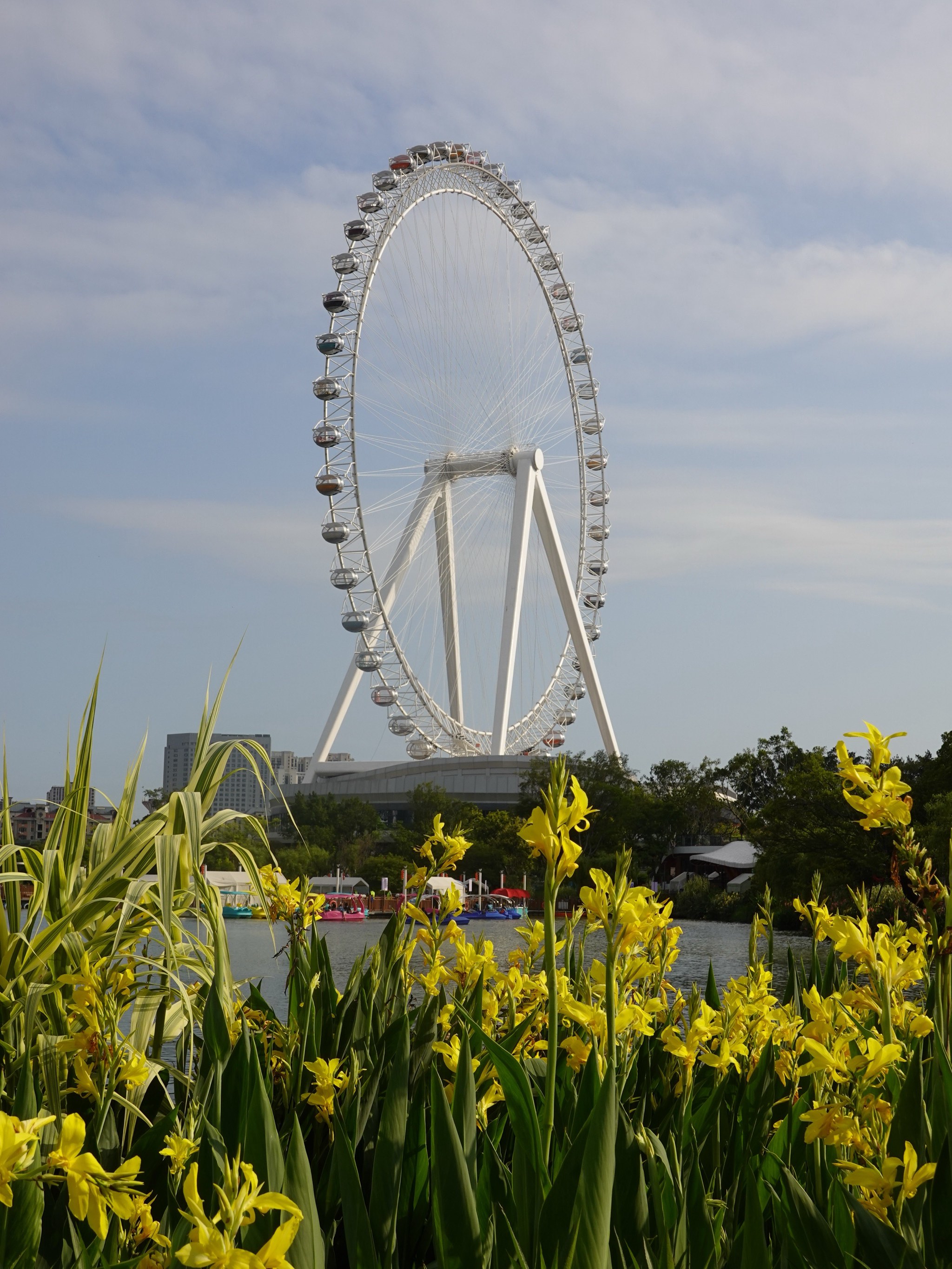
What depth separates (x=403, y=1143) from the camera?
7.31 feet

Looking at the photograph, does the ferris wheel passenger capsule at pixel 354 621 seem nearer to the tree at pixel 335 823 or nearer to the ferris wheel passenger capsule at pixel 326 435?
the ferris wheel passenger capsule at pixel 326 435

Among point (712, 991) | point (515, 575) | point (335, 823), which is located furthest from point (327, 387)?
point (712, 991)

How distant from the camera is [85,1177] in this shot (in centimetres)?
136

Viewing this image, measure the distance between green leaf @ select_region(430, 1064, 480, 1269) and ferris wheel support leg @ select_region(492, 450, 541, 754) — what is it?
39574mm

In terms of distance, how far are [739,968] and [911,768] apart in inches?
603

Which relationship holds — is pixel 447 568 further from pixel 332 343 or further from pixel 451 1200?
pixel 451 1200

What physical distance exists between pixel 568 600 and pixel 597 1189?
45.7 m

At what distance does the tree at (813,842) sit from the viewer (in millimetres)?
26422

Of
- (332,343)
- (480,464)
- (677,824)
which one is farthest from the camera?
(677,824)

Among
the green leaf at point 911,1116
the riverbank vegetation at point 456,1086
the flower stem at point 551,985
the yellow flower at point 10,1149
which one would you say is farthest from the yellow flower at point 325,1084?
the yellow flower at point 10,1149

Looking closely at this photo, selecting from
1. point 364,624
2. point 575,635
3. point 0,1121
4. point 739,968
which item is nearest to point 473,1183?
point 0,1121

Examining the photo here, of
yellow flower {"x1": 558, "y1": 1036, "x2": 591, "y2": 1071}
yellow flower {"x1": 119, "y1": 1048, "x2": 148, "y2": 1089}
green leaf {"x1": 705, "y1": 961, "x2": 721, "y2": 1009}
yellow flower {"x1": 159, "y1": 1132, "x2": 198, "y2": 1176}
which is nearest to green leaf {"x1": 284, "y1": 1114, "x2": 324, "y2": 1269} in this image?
yellow flower {"x1": 159, "y1": 1132, "x2": 198, "y2": 1176}

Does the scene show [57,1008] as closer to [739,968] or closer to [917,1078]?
[917,1078]

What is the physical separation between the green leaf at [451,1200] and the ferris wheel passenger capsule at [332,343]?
109ft
